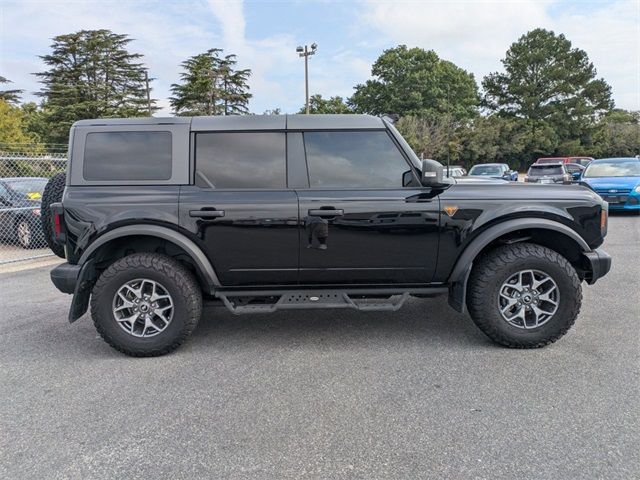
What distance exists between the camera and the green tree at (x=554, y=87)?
5369cm

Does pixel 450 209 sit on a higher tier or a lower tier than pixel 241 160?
lower

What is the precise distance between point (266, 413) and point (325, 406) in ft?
1.25

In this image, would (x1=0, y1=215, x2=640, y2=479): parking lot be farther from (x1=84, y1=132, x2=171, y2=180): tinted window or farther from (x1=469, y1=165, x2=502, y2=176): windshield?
(x1=469, y1=165, x2=502, y2=176): windshield

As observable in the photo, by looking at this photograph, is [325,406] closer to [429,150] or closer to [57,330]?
[57,330]

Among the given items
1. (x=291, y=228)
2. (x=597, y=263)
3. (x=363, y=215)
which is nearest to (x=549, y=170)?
(x=597, y=263)

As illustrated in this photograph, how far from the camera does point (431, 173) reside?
3.59m

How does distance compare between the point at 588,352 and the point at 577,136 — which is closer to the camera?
the point at 588,352

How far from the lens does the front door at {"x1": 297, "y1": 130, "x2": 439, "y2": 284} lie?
366 cm

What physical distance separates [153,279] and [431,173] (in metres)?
2.39

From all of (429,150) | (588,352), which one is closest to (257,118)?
(588,352)

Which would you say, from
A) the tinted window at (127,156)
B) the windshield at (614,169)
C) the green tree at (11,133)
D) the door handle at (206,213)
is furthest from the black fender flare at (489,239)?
the green tree at (11,133)

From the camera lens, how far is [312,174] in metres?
3.77

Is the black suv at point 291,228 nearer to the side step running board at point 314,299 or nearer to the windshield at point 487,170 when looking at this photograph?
the side step running board at point 314,299

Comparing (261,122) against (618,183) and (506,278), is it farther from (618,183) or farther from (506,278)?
(618,183)
